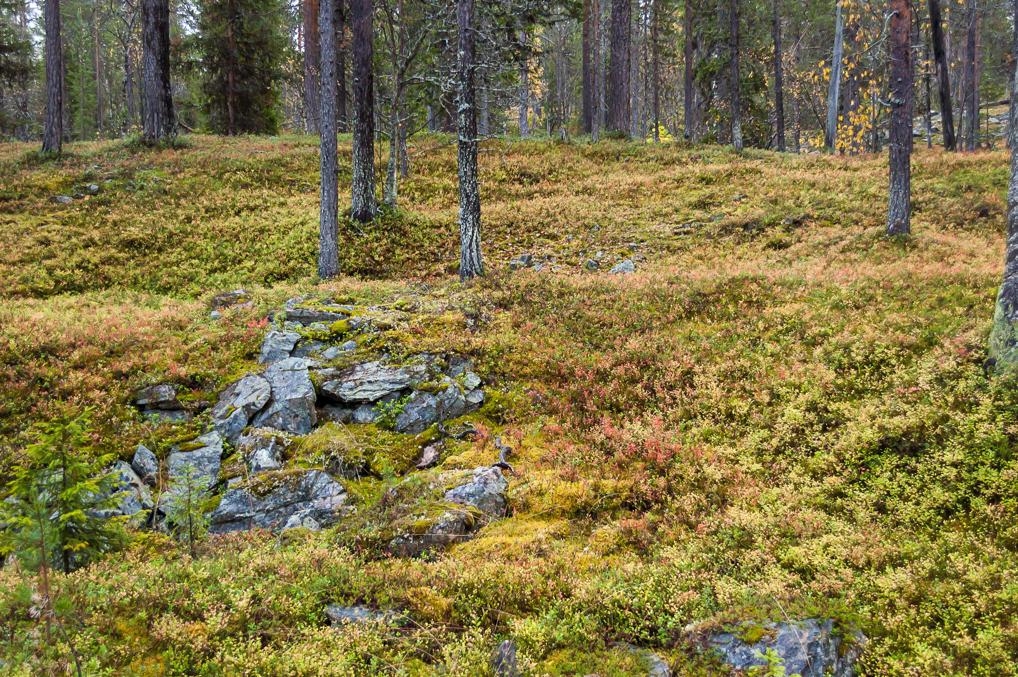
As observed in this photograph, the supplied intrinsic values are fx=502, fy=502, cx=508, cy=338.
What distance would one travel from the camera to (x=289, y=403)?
27.6 ft

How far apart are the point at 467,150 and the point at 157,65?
2039 centimetres

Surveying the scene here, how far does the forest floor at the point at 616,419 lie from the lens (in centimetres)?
403

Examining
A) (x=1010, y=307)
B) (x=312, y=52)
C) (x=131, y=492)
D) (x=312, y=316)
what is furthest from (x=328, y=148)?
(x=312, y=52)

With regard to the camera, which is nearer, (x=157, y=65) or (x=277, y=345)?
(x=277, y=345)

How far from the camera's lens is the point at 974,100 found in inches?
1110

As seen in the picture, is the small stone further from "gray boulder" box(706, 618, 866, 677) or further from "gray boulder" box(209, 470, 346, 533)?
"gray boulder" box(706, 618, 866, 677)

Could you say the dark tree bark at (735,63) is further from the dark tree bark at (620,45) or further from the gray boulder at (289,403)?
the gray boulder at (289,403)

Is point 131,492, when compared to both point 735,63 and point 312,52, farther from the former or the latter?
point 735,63

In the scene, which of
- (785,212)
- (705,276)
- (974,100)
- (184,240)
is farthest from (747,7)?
(184,240)

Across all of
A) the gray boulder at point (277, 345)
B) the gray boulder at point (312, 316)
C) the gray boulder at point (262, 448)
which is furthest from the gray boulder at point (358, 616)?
the gray boulder at point (312, 316)

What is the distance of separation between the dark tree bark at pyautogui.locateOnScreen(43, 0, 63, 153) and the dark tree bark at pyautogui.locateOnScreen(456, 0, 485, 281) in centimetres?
2206

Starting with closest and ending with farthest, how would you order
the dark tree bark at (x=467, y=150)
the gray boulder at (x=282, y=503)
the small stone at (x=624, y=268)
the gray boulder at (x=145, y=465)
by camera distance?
the gray boulder at (x=282, y=503) < the gray boulder at (x=145, y=465) < the dark tree bark at (x=467, y=150) < the small stone at (x=624, y=268)

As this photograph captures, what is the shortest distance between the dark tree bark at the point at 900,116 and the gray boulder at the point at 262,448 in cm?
1609

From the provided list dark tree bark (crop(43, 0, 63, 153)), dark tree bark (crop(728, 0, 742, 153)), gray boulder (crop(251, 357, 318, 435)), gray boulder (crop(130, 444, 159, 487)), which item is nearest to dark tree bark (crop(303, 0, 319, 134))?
dark tree bark (crop(43, 0, 63, 153))
